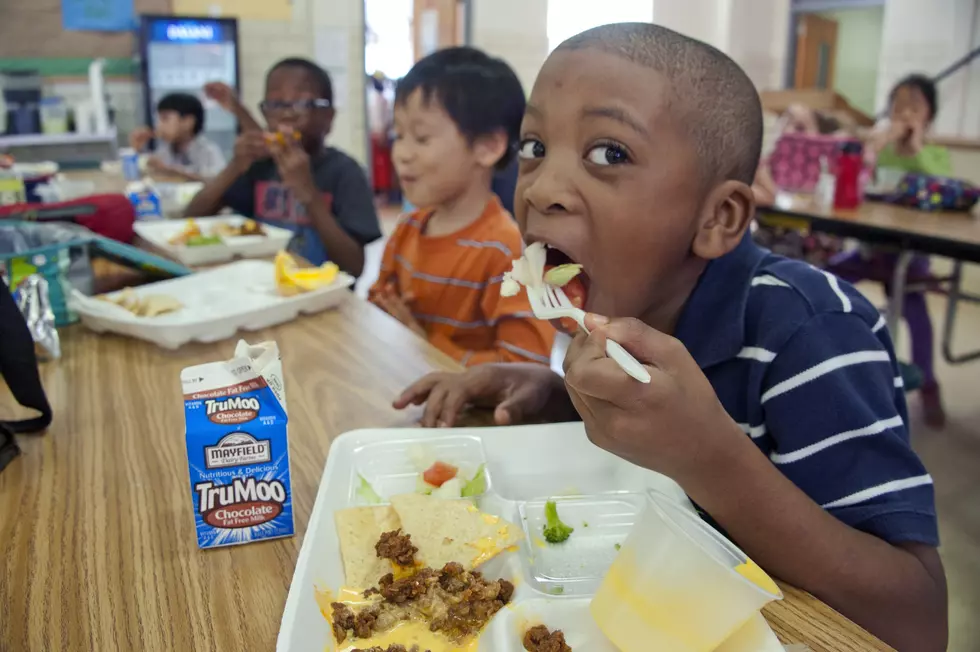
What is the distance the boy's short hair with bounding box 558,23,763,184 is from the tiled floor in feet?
2.72

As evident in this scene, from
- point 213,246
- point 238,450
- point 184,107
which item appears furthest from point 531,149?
point 184,107

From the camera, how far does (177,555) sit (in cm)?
81

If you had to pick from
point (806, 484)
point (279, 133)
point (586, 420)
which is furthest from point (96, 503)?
point (279, 133)

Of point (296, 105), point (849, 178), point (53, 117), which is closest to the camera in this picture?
point (296, 105)

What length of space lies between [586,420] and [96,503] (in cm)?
59

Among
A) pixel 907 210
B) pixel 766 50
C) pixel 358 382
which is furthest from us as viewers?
pixel 766 50

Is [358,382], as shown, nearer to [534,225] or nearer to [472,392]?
[472,392]

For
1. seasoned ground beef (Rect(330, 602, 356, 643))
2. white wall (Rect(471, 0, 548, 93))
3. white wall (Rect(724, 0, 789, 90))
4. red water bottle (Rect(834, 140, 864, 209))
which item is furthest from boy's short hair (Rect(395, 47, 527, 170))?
white wall (Rect(724, 0, 789, 90))

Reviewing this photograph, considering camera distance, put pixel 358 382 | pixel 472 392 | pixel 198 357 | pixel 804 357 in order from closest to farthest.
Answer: pixel 804 357, pixel 472 392, pixel 358 382, pixel 198 357

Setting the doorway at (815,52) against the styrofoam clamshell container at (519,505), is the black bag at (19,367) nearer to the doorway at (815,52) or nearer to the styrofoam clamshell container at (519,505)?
the styrofoam clamshell container at (519,505)

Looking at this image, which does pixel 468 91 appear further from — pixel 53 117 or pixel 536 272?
pixel 53 117

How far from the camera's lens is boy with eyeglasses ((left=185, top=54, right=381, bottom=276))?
261 centimetres

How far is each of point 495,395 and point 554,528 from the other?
378 millimetres

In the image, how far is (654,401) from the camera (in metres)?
0.69
